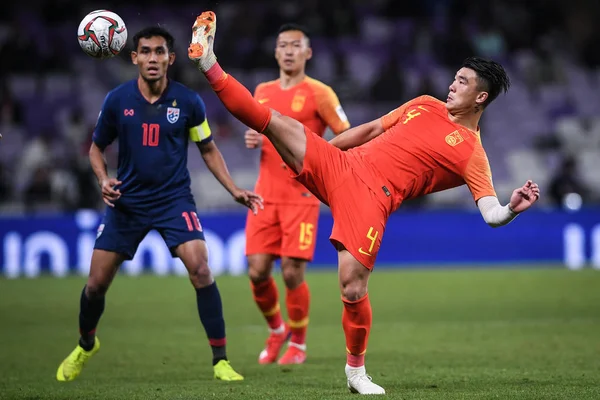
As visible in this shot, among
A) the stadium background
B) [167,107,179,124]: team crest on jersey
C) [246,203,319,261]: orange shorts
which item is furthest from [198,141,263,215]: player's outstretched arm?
the stadium background

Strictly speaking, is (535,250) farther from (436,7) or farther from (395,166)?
(395,166)

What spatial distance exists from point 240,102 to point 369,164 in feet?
3.46

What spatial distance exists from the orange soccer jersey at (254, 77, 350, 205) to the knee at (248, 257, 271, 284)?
58cm

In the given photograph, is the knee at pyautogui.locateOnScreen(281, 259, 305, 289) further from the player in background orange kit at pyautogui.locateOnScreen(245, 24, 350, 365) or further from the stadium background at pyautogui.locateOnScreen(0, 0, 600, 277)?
the stadium background at pyautogui.locateOnScreen(0, 0, 600, 277)

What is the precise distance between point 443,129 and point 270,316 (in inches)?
116

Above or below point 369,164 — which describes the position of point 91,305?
below

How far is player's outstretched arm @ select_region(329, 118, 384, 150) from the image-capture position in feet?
23.7

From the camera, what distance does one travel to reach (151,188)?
775 cm

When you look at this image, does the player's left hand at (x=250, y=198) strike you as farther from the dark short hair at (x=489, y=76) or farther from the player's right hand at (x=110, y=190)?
the dark short hair at (x=489, y=76)

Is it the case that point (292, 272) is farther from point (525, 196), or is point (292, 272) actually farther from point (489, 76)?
point (525, 196)

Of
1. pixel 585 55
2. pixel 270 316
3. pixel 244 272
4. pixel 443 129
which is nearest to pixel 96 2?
pixel 244 272

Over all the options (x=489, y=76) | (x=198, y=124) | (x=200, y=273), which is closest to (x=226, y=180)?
(x=198, y=124)

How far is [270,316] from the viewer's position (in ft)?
29.9

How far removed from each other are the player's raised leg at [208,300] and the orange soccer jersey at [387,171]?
120 centimetres
